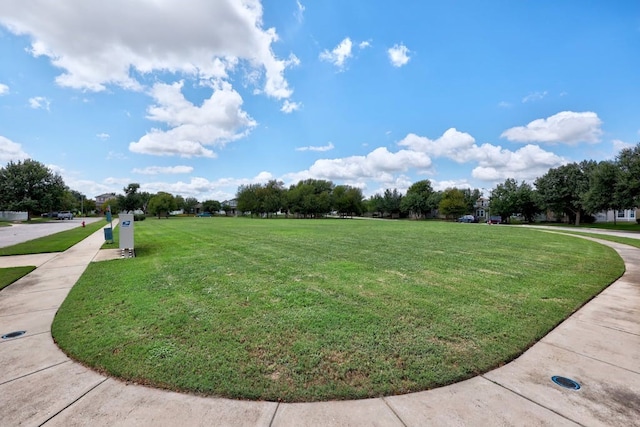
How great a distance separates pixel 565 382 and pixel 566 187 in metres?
42.7

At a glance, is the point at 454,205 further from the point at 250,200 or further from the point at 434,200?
the point at 250,200

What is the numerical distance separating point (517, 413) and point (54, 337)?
516 centimetres

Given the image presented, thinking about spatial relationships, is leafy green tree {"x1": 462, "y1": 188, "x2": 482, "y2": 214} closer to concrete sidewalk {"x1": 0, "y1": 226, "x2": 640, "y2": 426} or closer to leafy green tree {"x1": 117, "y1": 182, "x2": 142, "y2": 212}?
concrete sidewalk {"x1": 0, "y1": 226, "x2": 640, "y2": 426}

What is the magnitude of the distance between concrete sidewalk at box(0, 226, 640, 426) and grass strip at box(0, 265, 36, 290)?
450cm

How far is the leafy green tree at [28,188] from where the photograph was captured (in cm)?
4337

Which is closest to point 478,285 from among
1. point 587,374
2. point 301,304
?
point 587,374

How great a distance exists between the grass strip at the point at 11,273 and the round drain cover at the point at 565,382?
9.66m

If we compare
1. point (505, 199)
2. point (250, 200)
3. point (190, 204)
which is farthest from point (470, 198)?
point (190, 204)

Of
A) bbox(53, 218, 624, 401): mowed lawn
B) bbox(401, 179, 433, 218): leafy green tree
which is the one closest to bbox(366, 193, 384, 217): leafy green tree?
bbox(401, 179, 433, 218): leafy green tree

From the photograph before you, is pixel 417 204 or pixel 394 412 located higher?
pixel 417 204

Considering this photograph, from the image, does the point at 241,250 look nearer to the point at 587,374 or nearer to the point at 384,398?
the point at 384,398

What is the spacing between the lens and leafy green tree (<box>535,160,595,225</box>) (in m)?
34.6

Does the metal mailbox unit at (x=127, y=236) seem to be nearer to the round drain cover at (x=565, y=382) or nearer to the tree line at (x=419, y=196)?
the round drain cover at (x=565, y=382)

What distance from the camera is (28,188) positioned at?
4478 cm
